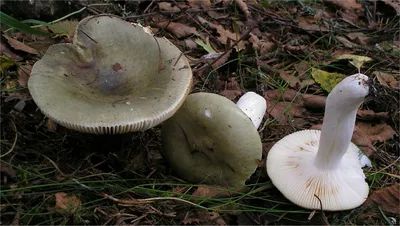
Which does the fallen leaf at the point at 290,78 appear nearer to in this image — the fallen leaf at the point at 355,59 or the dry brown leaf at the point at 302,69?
the dry brown leaf at the point at 302,69

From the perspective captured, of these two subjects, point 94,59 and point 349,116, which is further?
point 94,59

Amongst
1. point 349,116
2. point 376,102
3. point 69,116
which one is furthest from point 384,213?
point 69,116

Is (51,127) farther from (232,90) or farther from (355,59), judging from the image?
(355,59)

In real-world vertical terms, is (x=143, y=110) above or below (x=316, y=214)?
above

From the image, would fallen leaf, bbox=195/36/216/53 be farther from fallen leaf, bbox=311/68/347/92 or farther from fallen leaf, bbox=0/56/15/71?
fallen leaf, bbox=0/56/15/71

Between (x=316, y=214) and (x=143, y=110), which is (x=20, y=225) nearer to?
(x=143, y=110)

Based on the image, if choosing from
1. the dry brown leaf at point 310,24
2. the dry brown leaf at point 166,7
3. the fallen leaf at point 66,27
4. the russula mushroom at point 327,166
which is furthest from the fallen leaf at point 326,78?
the fallen leaf at point 66,27

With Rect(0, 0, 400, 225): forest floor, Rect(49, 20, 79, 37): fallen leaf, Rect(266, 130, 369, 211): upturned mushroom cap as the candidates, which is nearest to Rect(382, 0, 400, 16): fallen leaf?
Rect(0, 0, 400, 225): forest floor
